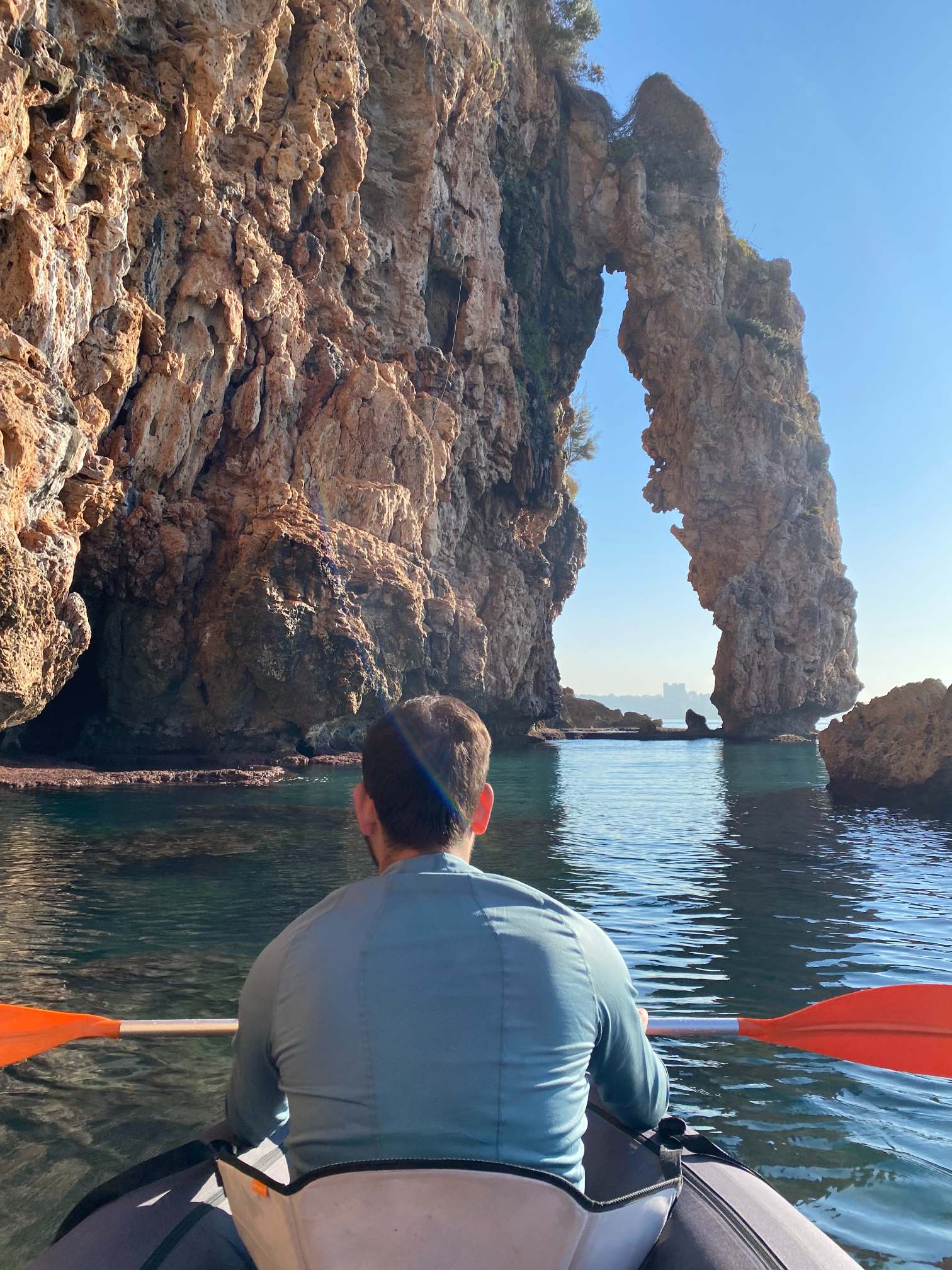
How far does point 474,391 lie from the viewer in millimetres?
41219

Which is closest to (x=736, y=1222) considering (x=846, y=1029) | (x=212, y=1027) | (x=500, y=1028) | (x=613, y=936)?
(x=500, y=1028)

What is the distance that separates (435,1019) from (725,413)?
202 feet

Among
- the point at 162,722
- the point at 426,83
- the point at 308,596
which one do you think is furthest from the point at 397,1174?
the point at 426,83

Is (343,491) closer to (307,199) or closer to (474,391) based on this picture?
(307,199)

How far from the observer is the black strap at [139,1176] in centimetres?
209

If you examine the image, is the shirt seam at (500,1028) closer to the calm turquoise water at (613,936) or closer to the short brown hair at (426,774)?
the short brown hair at (426,774)

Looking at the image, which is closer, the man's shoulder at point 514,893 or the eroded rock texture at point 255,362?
the man's shoulder at point 514,893

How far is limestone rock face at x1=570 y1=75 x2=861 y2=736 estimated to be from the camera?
55656 millimetres

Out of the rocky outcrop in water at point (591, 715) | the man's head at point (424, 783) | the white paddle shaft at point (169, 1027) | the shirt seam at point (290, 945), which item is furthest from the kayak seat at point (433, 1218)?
the rocky outcrop in water at point (591, 715)

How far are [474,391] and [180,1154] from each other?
41109 mm

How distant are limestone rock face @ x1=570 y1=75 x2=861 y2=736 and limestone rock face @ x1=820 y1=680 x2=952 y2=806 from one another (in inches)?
1388

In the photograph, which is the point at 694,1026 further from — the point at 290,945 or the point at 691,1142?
the point at 290,945

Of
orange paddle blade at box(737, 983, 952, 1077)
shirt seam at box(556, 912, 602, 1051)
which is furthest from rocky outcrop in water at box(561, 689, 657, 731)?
shirt seam at box(556, 912, 602, 1051)

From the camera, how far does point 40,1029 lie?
334cm
